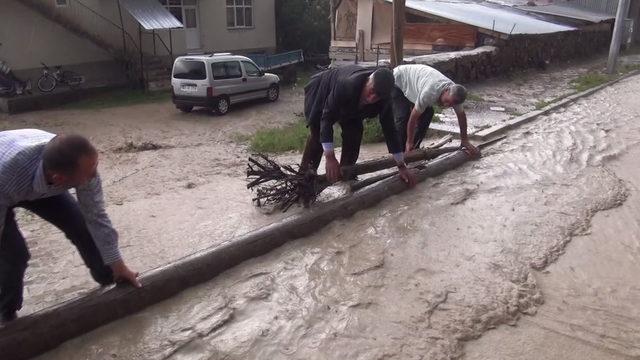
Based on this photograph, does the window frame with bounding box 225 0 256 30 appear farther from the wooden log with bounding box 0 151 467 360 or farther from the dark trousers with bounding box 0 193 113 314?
the dark trousers with bounding box 0 193 113 314

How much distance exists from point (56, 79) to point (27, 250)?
14260 millimetres

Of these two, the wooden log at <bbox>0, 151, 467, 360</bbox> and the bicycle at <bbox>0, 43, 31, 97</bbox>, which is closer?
the wooden log at <bbox>0, 151, 467, 360</bbox>

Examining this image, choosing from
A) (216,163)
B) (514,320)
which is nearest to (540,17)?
(216,163)

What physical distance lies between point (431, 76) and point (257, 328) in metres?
3.85

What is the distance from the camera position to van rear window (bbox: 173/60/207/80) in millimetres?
13758

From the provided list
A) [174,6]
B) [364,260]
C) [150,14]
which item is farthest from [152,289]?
[174,6]

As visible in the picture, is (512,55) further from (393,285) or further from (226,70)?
(393,285)

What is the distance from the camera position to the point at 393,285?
393cm

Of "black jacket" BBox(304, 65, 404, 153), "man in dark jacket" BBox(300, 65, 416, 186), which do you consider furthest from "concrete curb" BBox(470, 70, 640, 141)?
"black jacket" BBox(304, 65, 404, 153)

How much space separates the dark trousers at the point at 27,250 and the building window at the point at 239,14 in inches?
755

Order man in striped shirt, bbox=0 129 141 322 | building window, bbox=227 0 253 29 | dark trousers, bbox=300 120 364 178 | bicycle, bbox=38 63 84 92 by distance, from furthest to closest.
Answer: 1. building window, bbox=227 0 253 29
2. bicycle, bbox=38 63 84 92
3. dark trousers, bbox=300 120 364 178
4. man in striped shirt, bbox=0 129 141 322

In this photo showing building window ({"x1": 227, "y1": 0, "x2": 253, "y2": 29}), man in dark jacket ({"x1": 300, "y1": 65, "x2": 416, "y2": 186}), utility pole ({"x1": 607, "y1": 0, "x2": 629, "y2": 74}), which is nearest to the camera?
man in dark jacket ({"x1": 300, "y1": 65, "x2": 416, "y2": 186})

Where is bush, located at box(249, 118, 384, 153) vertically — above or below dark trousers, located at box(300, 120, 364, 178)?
below

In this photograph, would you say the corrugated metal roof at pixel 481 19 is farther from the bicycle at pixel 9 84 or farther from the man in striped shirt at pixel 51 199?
the man in striped shirt at pixel 51 199
